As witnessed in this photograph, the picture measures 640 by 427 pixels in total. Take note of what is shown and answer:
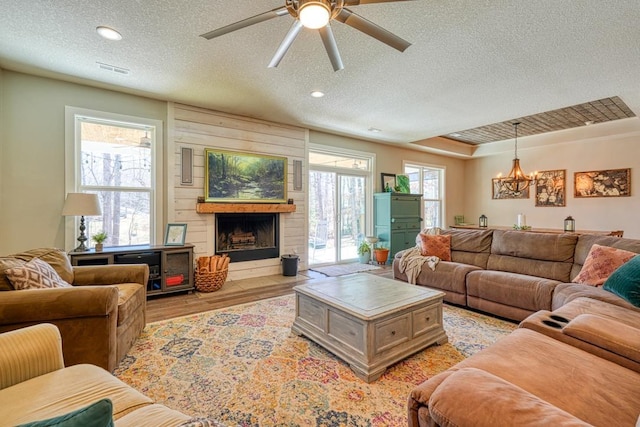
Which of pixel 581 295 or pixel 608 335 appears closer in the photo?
pixel 608 335

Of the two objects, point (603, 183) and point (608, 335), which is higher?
point (603, 183)

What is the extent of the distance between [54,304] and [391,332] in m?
2.18

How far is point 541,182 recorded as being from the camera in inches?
261

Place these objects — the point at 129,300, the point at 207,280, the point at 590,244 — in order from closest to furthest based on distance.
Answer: the point at 129,300 < the point at 590,244 < the point at 207,280

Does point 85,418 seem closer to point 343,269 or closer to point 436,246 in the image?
point 436,246

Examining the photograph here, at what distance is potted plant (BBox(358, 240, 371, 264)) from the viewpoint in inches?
233

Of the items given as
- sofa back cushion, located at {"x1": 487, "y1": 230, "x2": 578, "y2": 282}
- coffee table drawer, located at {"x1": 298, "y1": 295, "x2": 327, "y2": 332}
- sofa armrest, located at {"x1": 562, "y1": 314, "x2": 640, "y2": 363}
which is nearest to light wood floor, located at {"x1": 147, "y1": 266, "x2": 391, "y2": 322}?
coffee table drawer, located at {"x1": 298, "y1": 295, "x2": 327, "y2": 332}

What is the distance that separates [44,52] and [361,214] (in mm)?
5268

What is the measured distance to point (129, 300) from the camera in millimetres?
2191

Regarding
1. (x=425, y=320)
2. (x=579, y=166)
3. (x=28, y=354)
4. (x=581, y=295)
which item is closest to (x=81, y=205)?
(x=28, y=354)

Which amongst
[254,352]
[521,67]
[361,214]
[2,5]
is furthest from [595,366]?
[361,214]

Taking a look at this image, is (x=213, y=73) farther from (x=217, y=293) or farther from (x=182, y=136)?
(x=217, y=293)

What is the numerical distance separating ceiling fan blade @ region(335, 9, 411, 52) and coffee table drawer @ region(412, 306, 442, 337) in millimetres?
1979

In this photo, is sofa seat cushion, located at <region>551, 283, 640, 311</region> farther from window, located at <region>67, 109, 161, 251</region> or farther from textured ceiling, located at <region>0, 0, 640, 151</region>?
window, located at <region>67, 109, 161, 251</region>
